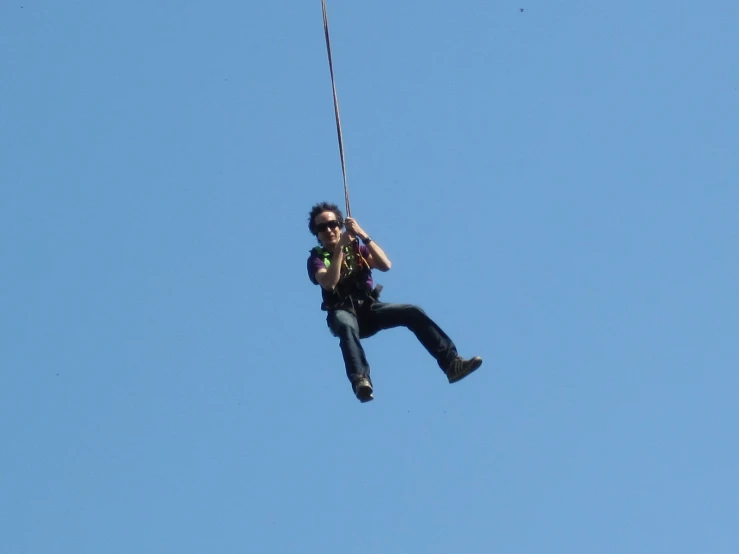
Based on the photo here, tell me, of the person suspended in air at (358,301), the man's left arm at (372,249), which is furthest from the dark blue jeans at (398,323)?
the man's left arm at (372,249)

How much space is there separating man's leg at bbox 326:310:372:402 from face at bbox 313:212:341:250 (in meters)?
0.44

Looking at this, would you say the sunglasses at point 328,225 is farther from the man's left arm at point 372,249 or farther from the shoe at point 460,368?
the shoe at point 460,368

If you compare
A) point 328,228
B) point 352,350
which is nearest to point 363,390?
point 352,350

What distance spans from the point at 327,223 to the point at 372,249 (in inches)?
16.7

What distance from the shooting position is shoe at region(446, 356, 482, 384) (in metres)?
9.88

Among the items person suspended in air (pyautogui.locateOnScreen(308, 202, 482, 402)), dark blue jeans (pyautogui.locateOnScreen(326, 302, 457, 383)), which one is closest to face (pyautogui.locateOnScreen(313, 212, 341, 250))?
person suspended in air (pyautogui.locateOnScreen(308, 202, 482, 402))

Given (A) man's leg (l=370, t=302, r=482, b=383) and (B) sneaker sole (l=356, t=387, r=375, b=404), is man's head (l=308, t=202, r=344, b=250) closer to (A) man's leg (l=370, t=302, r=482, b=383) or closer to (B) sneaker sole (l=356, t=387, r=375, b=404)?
(A) man's leg (l=370, t=302, r=482, b=383)

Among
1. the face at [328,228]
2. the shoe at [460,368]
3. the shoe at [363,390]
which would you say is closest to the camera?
the shoe at [363,390]

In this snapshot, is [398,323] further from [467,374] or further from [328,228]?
[328,228]

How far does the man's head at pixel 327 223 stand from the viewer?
10.1m

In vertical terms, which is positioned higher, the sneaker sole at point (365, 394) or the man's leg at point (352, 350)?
the man's leg at point (352, 350)

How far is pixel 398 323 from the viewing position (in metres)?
10.2

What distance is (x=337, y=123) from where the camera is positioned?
31.6 ft

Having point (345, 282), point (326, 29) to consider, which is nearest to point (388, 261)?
point (345, 282)
